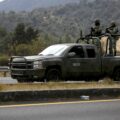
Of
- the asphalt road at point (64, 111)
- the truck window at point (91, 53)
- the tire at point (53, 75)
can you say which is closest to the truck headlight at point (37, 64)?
the tire at point (53, 75)

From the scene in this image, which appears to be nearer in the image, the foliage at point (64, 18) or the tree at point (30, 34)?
the tree at point (30, 34)

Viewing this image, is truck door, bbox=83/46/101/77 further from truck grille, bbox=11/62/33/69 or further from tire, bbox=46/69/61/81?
truck grille, bbox=11/62/33/69

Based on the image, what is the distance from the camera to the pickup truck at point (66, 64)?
17.7 m

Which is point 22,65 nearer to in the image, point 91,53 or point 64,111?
point 91,53

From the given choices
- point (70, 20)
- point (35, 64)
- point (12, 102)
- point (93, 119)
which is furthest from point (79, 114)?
point (70, 20)

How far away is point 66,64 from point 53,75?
661mm

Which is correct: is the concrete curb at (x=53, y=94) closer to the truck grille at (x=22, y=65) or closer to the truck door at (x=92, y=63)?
the truck grille at (x=22, y=65)

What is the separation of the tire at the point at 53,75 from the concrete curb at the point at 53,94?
358 centimetres

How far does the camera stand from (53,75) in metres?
18.2

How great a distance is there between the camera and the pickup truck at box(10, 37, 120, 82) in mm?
17719

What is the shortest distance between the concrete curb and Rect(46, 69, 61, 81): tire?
11.7ft

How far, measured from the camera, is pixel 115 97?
48.8 feet

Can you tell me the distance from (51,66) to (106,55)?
2864mm

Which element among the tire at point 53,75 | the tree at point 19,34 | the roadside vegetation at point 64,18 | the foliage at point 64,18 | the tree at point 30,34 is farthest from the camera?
the foliage at point 64,18
